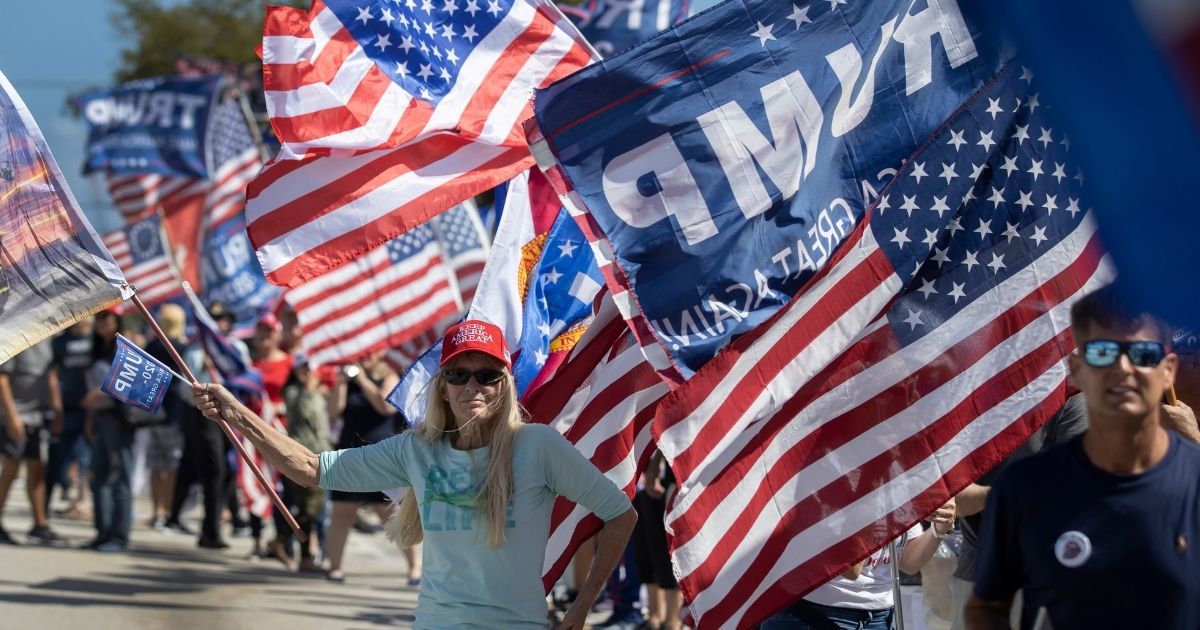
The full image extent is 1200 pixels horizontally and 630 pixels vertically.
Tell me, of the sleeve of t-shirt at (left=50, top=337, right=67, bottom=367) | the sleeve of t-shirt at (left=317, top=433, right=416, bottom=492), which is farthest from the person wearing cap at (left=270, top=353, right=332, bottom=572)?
the sleeve of t-shirt at (left=317, top=433, right=416, bottom=492)

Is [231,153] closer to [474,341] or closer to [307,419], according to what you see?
[307,419]

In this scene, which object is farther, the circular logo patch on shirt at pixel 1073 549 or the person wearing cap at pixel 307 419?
the person wearing cap at pixel 307 419

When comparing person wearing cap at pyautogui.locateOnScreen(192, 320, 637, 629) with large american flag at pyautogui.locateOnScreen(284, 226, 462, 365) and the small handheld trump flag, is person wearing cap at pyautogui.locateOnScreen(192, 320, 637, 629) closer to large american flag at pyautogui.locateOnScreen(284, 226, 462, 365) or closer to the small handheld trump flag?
the small handheld trump flag

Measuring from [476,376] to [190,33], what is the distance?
47610mm

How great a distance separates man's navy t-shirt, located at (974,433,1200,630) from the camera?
10.9ft

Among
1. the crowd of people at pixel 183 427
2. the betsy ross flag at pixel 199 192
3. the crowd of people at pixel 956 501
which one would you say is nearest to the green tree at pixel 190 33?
the betsy ross flag at pixel 199 192

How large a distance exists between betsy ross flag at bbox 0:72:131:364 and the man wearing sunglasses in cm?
355

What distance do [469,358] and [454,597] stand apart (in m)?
0.74

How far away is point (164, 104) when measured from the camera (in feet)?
63.8

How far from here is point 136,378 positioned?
5754 millimetres

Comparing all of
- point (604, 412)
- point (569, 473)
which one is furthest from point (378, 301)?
point (569, 473)

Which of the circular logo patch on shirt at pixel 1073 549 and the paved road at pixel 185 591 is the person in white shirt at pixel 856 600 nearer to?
the circular logo patch on shirt at pixel 1073 549

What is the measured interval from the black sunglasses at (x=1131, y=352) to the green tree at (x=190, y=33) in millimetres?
47203

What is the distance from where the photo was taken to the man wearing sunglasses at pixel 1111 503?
3.33m
